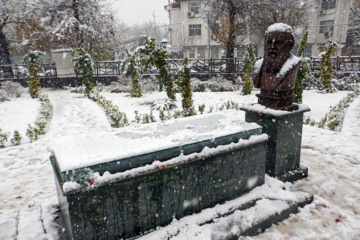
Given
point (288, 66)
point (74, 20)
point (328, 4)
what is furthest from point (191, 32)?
point (288, 66)

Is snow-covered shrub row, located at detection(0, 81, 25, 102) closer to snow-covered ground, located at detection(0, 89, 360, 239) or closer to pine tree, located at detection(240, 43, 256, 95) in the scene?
snow-covered ground, located at detection(0, 89, 360, 239)

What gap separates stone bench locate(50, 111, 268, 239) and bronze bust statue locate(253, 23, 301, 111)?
0.73 meters

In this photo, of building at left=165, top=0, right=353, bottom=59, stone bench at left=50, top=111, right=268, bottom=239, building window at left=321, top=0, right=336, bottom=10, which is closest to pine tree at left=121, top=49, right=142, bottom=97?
stone bench at left=50, top=111, right=268, bottom=239

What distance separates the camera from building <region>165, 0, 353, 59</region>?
2866 cm

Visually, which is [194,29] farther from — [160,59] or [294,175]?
[294,175]

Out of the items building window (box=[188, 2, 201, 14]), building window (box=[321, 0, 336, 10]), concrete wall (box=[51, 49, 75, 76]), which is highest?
building window (box=[188, 2, 201, 14])

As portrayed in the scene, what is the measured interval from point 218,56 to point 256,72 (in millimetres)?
32604

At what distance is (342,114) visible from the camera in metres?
7.72

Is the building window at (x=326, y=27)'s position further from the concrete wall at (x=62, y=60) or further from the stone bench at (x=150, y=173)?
the stone bench at (x=150, y=173)

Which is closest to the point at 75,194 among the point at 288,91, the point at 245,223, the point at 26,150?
the point at 245,223

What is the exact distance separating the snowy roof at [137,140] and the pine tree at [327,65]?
11.2 m

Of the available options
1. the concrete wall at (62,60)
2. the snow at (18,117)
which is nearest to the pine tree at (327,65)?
the snow at (18,117)

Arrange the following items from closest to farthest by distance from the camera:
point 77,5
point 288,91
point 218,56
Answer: point 288,91, point 77,5, point 218,56

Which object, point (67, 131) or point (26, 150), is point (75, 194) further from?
point (67, 131)
